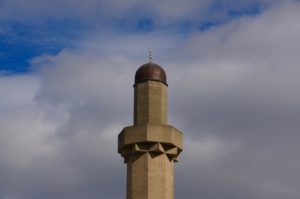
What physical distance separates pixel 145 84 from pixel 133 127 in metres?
2.19

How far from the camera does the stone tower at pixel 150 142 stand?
29805mm

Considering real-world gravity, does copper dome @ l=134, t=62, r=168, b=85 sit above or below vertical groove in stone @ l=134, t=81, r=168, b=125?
above

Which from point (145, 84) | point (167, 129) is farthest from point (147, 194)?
point (145, 84)

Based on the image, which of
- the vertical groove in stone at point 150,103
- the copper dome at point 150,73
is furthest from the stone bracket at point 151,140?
the copper dome at point 150,73

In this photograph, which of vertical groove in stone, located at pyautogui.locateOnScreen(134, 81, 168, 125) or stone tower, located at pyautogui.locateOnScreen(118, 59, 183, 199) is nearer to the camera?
stone tower, located at pyautogui.locateOnScreen(118, 59, 183, 199)

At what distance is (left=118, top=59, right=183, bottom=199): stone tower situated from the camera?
97.8 feet

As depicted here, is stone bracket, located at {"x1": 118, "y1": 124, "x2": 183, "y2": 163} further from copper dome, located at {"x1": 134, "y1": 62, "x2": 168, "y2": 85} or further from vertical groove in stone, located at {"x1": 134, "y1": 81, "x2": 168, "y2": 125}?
copper dome, located at {"x1": 134, "y1": 62, "x2": 168, "y2": 85}

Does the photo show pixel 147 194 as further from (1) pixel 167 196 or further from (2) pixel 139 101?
(2) pixel 139 101

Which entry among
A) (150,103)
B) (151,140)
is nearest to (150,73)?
(150,103)

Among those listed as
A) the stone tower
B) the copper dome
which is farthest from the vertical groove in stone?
the copper dome

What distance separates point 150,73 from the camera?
1244 inches

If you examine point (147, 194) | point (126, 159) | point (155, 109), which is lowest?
point (147, 194)

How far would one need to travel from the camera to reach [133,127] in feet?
102

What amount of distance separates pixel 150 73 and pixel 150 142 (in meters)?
3.50
